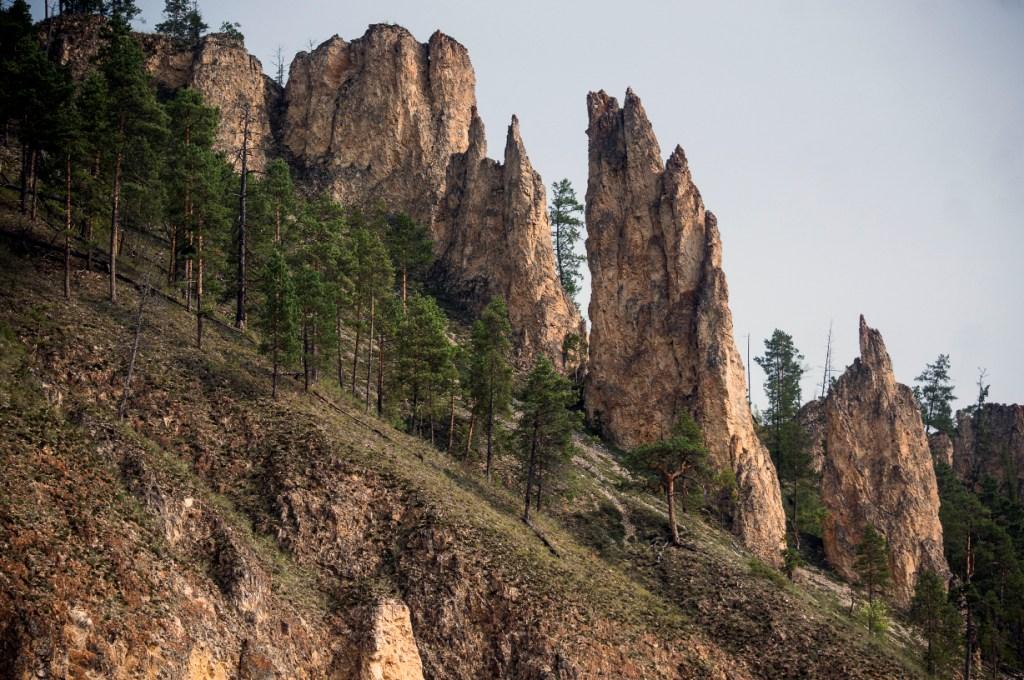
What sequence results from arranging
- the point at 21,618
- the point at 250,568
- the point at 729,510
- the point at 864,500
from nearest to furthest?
the point at 21,618
the point at 250,568
the point at 729,510
the point at 864,500

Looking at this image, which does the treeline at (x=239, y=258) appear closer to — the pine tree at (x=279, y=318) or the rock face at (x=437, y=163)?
the pine tree at (x=279, y=318)

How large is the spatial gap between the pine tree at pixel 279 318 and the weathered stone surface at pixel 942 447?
69734mm

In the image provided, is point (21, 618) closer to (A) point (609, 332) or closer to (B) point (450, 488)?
(B) point (450, 488)

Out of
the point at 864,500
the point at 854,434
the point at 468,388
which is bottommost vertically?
the point at 864,500

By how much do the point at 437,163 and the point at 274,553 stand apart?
62.0m

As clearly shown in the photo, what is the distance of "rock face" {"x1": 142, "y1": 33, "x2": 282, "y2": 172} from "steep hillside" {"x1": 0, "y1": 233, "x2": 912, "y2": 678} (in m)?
43.9

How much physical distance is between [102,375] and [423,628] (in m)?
17.8

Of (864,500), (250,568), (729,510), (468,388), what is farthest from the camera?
(864,500)

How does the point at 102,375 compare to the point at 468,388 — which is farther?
the point at 468,388

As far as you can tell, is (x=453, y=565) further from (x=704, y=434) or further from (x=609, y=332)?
(x=609, y=332)

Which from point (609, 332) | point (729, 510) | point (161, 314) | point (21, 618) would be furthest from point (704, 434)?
point (21, 618)

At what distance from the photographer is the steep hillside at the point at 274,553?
28.2m

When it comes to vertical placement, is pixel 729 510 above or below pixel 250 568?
below

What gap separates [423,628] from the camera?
37000mm
